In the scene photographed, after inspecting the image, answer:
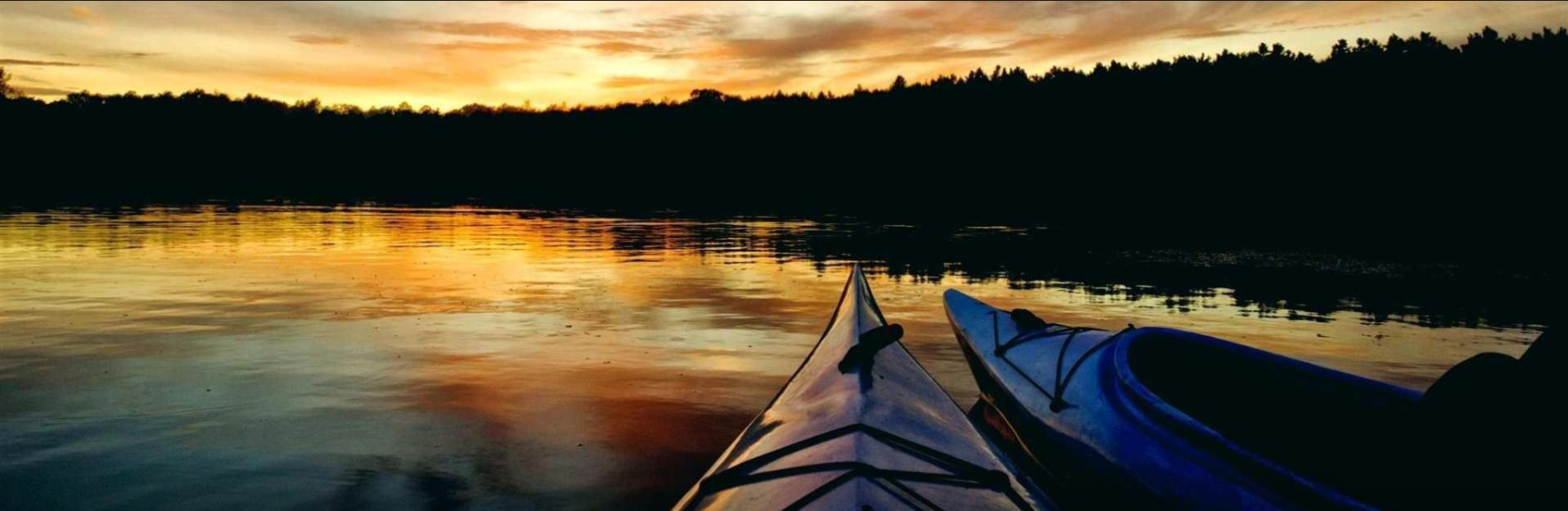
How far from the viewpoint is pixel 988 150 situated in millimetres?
87312

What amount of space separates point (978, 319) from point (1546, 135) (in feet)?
202

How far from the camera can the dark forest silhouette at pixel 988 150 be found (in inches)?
1841

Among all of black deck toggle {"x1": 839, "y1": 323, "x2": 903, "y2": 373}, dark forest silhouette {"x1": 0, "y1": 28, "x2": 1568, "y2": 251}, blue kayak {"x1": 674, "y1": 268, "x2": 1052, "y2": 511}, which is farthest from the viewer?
dark forest silhouette {"x1": 0, "y1": 28, "x2": 1568, "y2": 251}

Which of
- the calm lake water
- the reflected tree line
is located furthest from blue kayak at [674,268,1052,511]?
the reflected tree line

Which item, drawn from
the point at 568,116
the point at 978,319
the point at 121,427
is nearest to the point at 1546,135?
the point at 978,319

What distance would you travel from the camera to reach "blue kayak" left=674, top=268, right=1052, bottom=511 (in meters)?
3.35

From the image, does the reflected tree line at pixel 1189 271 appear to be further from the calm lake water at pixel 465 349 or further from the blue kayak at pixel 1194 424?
the blue kayak at pixel 1194 424

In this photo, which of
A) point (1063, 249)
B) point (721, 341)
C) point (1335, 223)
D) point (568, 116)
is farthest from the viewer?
point (568, 116)

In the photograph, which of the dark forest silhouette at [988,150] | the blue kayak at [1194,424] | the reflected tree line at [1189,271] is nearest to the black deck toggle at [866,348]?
Answer: the blue kayak at [1194,424]

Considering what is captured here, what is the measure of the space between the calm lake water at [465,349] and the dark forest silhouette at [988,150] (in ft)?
54.4

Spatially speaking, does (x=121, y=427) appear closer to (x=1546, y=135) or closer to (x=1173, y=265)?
(x=1173, y=265)

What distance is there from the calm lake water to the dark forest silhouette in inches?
653

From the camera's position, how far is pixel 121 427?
233 inches

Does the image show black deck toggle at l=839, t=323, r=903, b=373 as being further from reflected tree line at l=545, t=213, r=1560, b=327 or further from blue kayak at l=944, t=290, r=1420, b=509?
reflected tree line at l=545, t=213, r=1560, b=327
